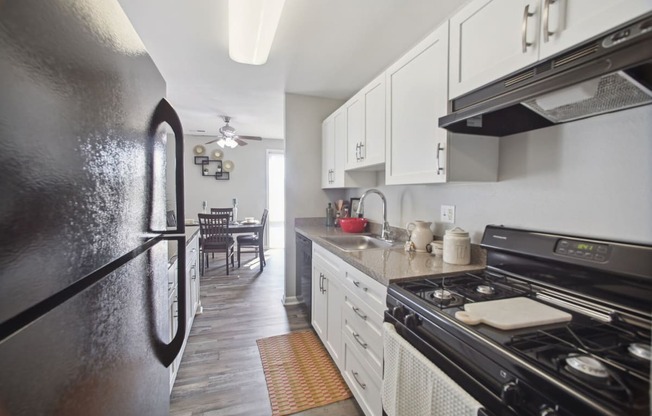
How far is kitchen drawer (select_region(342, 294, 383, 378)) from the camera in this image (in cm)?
141

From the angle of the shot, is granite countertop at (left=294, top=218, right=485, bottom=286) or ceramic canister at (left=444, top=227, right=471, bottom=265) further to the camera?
ceramic canister at (left=444, top=227, right=471, bottom=265)

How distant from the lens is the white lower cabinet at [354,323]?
143cm

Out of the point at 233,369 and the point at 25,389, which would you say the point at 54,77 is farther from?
the point at 233,369

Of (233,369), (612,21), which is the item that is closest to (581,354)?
(612,21)

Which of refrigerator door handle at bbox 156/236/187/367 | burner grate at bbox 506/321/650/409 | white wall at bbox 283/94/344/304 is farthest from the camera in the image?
white wall at bbox 283/94/344/304

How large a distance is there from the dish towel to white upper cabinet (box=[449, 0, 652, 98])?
1073mm

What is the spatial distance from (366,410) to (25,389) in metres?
1.62

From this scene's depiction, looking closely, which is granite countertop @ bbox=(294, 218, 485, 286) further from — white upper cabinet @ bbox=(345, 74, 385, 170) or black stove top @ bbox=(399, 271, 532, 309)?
white upper cabinet @ bbox=(345, 74, 385, 170)

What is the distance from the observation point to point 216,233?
440 cm

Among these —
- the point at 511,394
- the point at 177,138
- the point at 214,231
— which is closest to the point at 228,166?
the point at 214,231

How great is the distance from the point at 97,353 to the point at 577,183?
1.58m

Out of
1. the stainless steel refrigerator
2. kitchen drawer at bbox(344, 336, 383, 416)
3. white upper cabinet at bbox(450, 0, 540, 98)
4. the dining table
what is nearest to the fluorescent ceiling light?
white upper cabinet at bbox(450, 0, 540, 98)

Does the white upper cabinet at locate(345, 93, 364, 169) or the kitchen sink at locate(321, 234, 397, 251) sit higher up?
the white upper cabinet at locate(345, 93, 364, 169)

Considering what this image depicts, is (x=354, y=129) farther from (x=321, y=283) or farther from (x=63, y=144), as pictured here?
(x=63, y=144)
